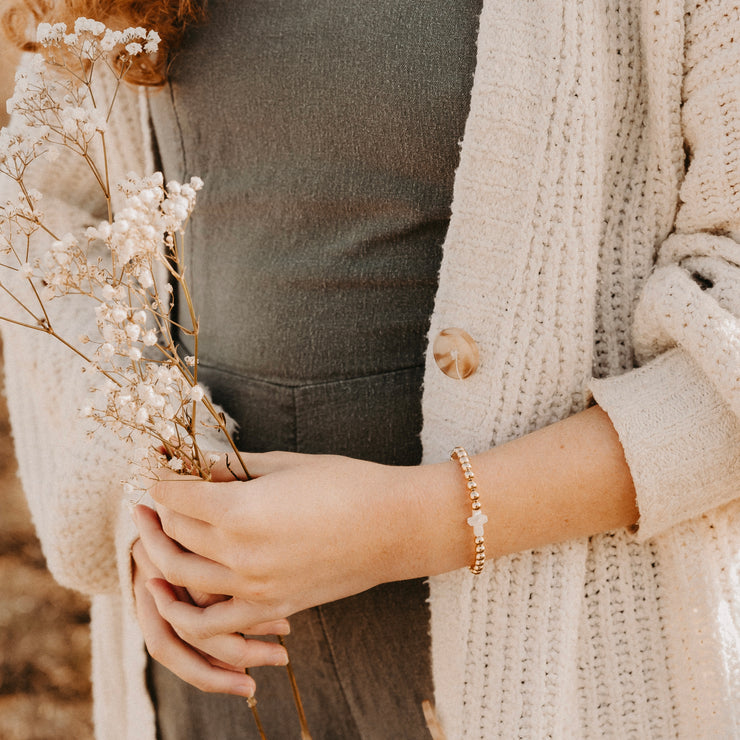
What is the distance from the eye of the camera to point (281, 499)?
0.62 metres

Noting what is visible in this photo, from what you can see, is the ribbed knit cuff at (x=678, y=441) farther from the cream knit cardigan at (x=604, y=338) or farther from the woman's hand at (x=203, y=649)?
the woman's hand at (x=203, y=649)

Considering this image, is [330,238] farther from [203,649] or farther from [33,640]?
[33,640]

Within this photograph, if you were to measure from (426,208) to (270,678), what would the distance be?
0.75 metres

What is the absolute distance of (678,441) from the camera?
0.64 m

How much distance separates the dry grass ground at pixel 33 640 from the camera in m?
1.95

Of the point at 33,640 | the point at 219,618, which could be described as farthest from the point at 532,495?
the point at 33,640

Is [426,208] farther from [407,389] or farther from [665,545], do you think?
[665,545]

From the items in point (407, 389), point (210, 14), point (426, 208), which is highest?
point (210, 14)

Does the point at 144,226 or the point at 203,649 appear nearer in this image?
the point at 144,226

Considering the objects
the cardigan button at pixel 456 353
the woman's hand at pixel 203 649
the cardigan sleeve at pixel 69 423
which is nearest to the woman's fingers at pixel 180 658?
the woman's hand at pixel 203 649

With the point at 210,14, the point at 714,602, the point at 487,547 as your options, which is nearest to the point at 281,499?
the point at 487,547

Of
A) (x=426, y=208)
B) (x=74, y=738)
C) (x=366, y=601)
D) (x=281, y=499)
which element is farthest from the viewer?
(x=74, y=738)

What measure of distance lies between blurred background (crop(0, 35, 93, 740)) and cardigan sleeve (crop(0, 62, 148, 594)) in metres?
0.93

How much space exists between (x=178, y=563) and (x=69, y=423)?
375 mm
